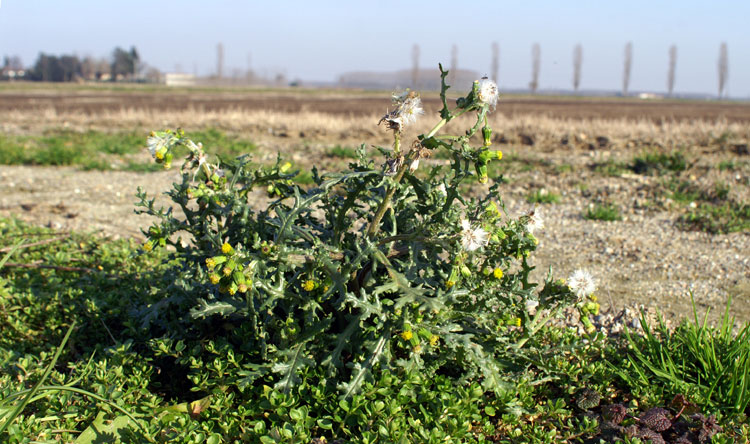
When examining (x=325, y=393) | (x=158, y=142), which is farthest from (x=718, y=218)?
(x=158, y=142)

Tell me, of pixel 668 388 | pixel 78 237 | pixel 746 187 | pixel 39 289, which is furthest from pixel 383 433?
pixel 746 187

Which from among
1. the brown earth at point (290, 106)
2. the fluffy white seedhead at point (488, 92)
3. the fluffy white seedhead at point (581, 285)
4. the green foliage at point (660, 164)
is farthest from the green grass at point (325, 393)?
the brown earth at point (290, 106)

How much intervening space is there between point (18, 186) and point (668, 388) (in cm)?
710

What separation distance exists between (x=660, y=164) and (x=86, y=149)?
→ 8.36 metres

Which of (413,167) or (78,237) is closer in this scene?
(413,167)

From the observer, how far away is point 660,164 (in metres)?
7.34

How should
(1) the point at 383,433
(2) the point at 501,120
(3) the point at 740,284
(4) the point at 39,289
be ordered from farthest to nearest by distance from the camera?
(2) the point at 501,120, (3) the point at 740,284, (4) the point at 39,289, (1) the point at 383,433

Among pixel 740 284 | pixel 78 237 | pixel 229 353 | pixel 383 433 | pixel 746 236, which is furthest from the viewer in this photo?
pixel 746 236

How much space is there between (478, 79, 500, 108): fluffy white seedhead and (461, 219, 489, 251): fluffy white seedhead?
43 cm

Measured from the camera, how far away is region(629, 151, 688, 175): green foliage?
7172mm

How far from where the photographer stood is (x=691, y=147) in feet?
29.8

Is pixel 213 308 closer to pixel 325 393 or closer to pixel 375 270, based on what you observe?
pixel 325 393

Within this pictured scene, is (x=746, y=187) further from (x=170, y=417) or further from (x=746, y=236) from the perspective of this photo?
(x=170, y=417)

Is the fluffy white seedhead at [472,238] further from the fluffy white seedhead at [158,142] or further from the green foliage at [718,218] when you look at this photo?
the green foliage at [718,218]
